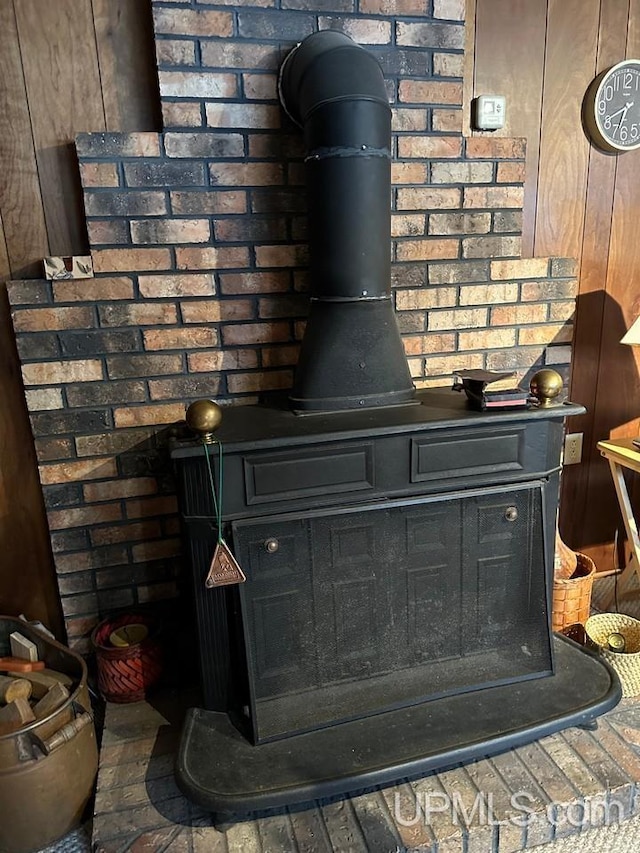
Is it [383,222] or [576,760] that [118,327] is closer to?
[383,222]

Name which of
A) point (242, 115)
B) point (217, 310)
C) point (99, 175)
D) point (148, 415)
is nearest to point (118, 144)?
point (99, 175)

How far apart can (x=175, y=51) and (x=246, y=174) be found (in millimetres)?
328

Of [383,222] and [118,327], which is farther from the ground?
[383,222]

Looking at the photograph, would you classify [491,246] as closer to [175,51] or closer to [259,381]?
[259,381]

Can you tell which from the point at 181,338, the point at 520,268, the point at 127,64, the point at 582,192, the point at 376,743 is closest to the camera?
the point at 376,743

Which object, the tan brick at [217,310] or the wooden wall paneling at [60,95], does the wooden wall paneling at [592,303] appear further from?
the wooden wall paneling at [60,95]

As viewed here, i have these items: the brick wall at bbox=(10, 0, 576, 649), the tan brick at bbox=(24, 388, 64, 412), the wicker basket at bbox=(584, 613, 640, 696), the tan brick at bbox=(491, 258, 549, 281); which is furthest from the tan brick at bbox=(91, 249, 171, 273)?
the wicker basket at bbox=(584, 613, 640, 696)

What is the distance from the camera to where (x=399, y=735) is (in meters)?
1.49

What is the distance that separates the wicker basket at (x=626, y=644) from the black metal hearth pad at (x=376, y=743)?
10cm

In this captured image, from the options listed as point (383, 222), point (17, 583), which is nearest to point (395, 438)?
point (383, 222)

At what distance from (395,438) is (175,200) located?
848mm

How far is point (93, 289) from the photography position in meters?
1.61

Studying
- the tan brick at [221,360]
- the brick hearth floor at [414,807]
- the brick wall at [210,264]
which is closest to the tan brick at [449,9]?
the brick wall at [210,264]

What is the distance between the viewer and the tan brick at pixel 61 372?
5.29ft
